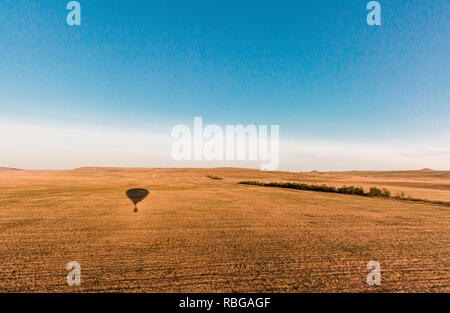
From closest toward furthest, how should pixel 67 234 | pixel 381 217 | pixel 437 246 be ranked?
pixel 437 246 → pixel 67 234 → pixel 381 217

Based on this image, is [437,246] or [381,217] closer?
[437,246]

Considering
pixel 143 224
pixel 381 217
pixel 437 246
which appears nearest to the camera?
pixel 437 246
